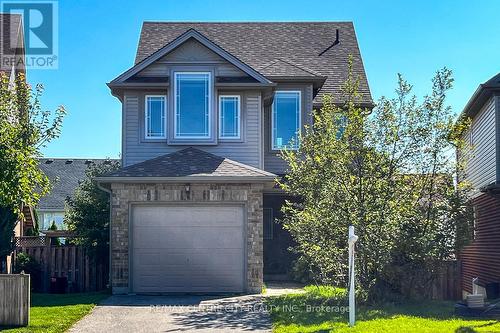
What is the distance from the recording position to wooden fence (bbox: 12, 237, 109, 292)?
20369mm

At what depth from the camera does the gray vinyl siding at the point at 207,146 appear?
20156 millimetres

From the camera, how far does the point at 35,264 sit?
66.3 ft

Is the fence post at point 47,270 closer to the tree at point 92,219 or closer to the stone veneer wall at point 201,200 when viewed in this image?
the tree at point 92,219

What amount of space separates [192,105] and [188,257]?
16.2 ft

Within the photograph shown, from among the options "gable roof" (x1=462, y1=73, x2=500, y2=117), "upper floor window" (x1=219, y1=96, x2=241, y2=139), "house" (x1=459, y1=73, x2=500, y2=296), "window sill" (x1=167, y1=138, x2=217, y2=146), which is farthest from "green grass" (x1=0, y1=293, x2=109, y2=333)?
"gable roof" (x1=462, y1=73, x2=500, y2=117)

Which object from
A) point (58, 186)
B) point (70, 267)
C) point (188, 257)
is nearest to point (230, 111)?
point (188, 257)

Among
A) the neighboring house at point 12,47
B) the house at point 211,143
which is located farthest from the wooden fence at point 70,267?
→ the neighboring house at point 12,47

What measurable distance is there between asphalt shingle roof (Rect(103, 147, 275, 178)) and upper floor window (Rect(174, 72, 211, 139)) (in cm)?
96

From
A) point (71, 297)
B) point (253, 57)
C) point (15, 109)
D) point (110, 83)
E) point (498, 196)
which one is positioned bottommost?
point (71, 297)

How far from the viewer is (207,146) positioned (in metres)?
20.0

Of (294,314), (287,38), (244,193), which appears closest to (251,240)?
(244,193)

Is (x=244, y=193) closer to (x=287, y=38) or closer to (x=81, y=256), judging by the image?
(x=81, y=256)

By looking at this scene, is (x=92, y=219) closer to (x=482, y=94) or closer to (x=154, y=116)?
(x=154, y=116)

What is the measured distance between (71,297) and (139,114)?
6.13m
